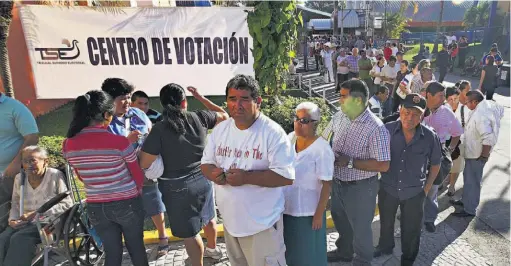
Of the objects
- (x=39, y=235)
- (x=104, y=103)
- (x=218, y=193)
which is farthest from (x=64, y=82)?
(x=218, y=193)

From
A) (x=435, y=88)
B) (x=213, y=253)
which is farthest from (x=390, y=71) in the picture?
(x=213, y=253)

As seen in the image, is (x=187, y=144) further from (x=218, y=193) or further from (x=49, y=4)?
(x=49, y=4)

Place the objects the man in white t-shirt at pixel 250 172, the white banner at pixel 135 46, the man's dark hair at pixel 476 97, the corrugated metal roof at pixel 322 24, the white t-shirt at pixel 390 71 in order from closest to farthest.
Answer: the man in white t-shirt at pixel 250 172, the man's dark hair at pixel 476 97, the white banner at pixel 135 46, the white t-shirt at pixel 390 71, the corrugated metal roof at pixel 322 24

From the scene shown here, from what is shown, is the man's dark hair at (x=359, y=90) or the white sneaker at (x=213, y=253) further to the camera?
the white sneaker at (x=213, y=253)

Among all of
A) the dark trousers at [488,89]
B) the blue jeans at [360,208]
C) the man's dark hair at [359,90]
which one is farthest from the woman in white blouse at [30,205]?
the dark trousers at [488,89]

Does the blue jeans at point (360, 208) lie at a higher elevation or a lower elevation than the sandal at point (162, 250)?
higher

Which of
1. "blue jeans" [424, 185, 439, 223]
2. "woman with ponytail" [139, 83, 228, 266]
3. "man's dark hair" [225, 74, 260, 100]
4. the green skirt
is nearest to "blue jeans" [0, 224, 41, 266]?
"woman with ponytail" [139, 83, 228, 266]

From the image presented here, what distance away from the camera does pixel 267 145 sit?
6.69 feet

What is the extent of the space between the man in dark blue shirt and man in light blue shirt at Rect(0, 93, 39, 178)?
130 inches

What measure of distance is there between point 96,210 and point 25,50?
278 inches

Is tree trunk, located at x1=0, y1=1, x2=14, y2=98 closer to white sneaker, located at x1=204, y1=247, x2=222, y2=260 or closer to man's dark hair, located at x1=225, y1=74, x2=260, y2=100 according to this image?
white sneaker, located at x1=204, y1=247, x2=222, y2=260

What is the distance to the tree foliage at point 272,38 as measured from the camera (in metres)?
5.26

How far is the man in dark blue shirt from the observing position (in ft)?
9.29

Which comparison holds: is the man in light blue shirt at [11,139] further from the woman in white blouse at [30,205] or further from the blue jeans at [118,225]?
the blue jeans at [118,225]
